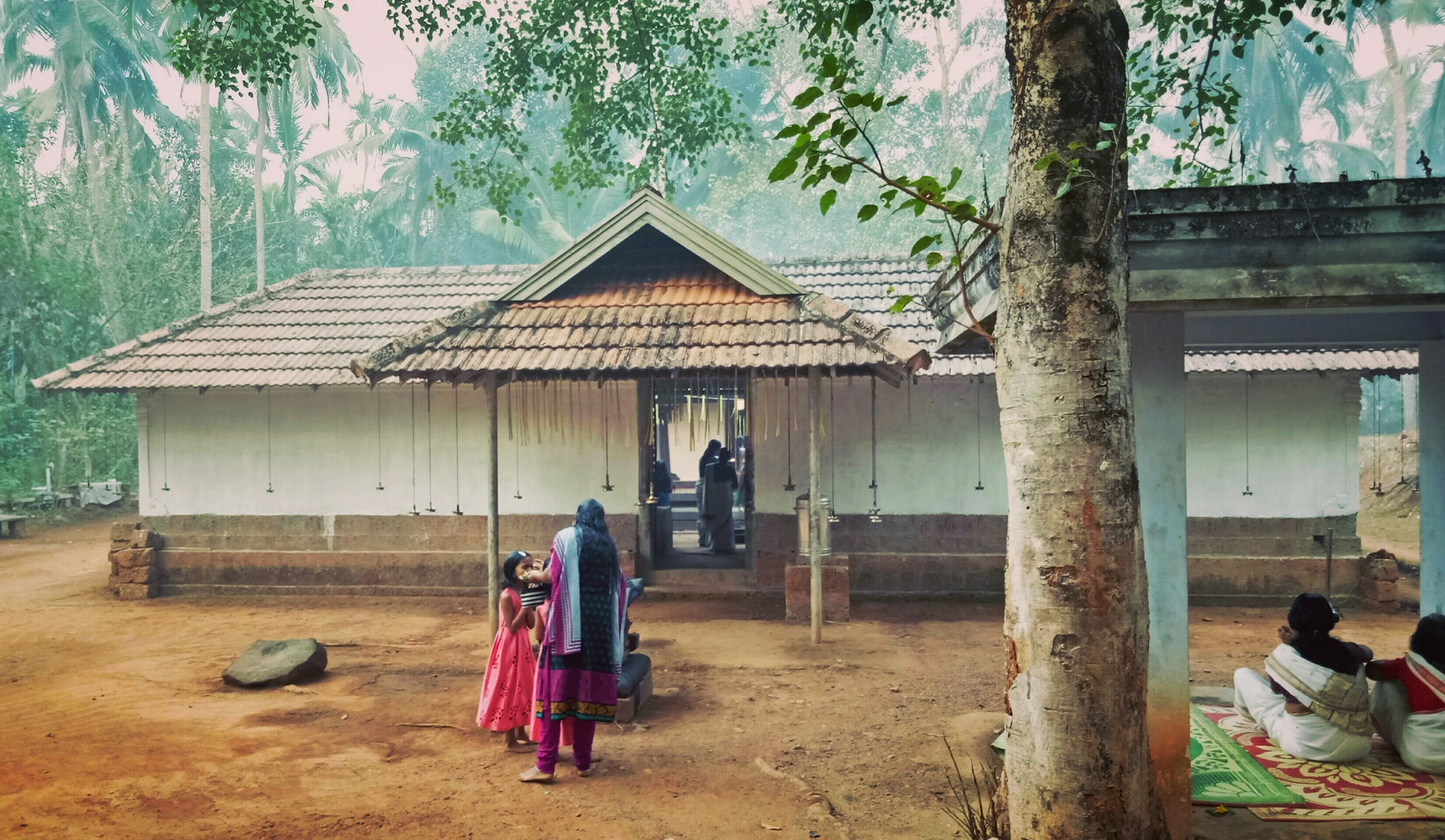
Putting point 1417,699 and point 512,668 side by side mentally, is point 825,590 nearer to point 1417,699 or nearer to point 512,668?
point 512,668

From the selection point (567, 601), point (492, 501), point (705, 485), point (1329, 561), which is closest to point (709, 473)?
point (705, 485)

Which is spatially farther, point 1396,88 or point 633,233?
point 1396,88

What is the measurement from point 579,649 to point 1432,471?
6197mm

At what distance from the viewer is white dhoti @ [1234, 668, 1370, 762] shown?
17.6ft

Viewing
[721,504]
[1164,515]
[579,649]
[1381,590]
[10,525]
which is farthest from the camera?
[10,525]

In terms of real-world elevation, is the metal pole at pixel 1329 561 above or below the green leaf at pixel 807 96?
below

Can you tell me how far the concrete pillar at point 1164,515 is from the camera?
450 centimetres

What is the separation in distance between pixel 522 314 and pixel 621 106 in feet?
19.4

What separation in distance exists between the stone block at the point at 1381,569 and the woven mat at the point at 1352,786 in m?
5.16

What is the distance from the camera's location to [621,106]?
1399 cm

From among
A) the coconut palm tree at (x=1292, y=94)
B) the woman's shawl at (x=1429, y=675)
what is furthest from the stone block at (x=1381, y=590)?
the coconut palm tree at (x=1292, y=94)

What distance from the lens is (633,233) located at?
9641 millimetres

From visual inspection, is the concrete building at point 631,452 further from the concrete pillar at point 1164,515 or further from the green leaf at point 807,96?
the green leaf at point 807,96

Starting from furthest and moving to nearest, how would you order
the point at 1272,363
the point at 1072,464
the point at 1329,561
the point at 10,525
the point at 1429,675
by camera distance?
1. the point at 10,525
2. the point at 1329,561
3. the point at 1272,363
4. the point at 1429,675
5. the point at 1072,464
